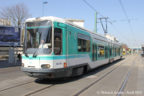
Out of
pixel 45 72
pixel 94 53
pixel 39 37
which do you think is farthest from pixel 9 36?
pixel 45 72

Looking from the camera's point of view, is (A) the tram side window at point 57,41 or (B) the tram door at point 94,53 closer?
(A) the tram side window at point 57,41

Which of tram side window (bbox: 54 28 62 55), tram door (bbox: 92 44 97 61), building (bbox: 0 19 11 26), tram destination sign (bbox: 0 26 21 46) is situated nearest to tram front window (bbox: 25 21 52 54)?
tram side window (bbox: 54 28 62 55)

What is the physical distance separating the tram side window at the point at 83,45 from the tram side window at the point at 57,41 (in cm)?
197

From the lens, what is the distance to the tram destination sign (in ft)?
74.3

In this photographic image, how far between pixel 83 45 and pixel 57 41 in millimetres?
2812

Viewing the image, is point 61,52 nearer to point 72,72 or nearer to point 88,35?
point 72,72

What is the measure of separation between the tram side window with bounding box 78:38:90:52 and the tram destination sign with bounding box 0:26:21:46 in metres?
15.3

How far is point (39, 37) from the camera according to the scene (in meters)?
7.35

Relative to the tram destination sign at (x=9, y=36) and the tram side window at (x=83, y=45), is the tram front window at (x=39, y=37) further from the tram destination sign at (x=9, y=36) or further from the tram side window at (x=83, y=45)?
the tram destination sign at (x=9, y=36)

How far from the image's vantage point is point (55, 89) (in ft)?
22.4

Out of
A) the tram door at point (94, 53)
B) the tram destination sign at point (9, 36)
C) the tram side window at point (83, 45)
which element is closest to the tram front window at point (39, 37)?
the tram side window at point (83, 45)

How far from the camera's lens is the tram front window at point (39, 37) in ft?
23.6

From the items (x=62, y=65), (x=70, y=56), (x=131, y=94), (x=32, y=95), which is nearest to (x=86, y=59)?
(x=70, y=56)

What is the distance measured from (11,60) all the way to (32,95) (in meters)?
18.1
